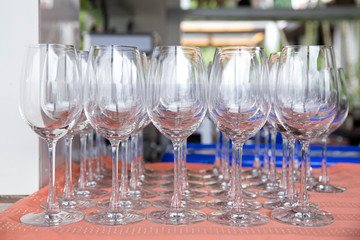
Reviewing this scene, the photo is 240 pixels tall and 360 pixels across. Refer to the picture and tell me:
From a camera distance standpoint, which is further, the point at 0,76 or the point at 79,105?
the point at 0,76

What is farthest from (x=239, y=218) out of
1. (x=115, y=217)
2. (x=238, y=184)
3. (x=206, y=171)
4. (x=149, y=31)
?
(x=149, y=31)

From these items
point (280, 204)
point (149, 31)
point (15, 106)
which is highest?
point (149, 31)

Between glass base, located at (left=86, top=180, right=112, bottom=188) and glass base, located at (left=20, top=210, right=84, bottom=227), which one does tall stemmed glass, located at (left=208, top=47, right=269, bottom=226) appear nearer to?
glass base, located at (left=20, top=210, right=84, bottom=227)

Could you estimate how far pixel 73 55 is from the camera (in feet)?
2.25

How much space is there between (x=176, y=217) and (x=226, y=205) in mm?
121

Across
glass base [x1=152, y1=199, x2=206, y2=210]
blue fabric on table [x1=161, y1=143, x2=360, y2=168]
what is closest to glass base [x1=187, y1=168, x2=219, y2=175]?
blue fabric on table [x1=161, y1=143, x2=360, y2=168]

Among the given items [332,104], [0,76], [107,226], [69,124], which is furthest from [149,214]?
[0,76]

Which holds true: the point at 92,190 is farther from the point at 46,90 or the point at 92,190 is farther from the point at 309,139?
the point at 309,139

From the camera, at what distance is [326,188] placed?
0.92m

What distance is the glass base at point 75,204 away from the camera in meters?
0.74

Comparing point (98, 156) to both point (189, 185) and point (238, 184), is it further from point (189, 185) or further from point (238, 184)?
point (238, 184)

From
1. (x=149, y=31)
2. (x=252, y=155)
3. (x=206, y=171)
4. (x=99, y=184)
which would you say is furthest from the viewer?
(x=149, y=31)

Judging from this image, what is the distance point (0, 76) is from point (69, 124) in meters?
0.30

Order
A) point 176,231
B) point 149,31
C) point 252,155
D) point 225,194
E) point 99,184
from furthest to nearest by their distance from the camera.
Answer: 1. point 149,31
2. point 252,155
3. point 99,184
4. point 225,194
5. point 176,231
